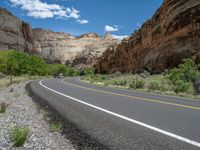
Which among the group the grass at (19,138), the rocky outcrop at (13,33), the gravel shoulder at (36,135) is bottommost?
the gravel shoulder at (36,135)

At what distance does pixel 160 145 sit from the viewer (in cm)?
498

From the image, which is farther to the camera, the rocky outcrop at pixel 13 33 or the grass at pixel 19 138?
the rocky outcrop at pixel 13 33

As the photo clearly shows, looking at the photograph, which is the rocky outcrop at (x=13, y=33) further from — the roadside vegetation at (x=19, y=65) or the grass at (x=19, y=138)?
the grass at (x=19, y=138)

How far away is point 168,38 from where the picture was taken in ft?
135

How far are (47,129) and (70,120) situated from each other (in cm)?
102

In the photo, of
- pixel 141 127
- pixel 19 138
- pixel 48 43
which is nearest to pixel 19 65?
pixel 19 138

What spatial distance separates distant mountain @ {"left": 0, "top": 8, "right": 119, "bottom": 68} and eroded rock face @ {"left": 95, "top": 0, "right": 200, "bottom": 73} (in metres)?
50.9

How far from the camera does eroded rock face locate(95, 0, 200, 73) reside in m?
36.3

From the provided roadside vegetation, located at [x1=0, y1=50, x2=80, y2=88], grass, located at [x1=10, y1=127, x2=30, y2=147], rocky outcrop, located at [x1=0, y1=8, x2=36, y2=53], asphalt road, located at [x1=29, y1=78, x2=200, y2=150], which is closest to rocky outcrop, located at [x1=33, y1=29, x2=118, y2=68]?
rocky outcrop, located at [x1=0, y1=8, x2=36, y2=53]

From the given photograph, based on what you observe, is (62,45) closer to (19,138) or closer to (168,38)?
(168,38)

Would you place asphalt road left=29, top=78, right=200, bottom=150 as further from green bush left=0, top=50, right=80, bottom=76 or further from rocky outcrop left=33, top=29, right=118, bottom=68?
rocky outcrop left=33, top=29, right=118, bottom=68

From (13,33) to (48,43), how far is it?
52.8m

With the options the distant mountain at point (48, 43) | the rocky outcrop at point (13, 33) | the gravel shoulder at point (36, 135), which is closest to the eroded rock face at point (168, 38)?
the gravel shoulder at point (36, 135)

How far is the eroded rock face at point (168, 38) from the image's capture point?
36281 mm
